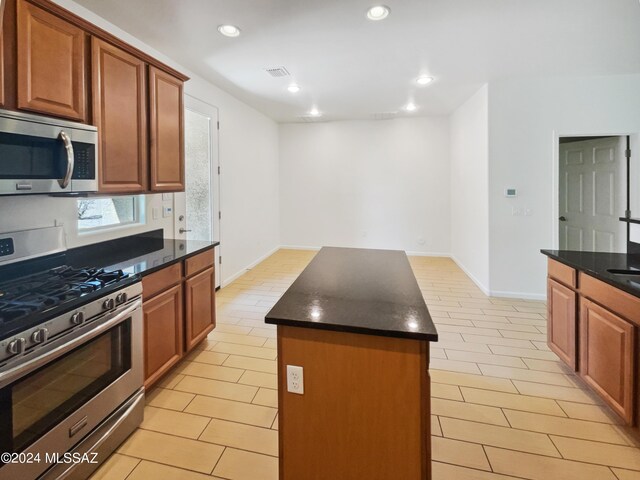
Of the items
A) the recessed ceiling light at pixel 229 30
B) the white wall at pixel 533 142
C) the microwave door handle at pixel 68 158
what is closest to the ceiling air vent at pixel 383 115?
the white wall at pixel 533 142

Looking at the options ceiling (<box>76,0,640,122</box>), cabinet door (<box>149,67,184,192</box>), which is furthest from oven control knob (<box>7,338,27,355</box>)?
ceiling (<box>76,0,640,122</box>)

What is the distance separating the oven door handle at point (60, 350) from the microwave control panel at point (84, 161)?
0.82m

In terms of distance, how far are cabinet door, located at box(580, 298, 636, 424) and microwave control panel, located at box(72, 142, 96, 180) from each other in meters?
3.18

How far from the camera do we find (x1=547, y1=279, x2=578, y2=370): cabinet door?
230cm

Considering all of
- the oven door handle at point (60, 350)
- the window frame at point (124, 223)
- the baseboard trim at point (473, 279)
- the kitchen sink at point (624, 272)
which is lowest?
the baseboard trim at point (473, 279)

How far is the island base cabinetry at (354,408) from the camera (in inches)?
50.5

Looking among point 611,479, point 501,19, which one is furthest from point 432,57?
point 611,479

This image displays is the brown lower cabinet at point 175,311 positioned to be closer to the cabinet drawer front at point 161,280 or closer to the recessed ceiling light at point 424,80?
the cabinet drawer front at point 161,280

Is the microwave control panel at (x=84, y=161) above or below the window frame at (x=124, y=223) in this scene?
above

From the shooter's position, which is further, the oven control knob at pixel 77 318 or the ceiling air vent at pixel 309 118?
the ceiling air vent at pixel 309 118

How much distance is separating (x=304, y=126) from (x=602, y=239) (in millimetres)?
5471

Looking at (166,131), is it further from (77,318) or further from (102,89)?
(77,318)

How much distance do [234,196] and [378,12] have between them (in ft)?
10.8

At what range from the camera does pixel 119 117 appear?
2.30m
